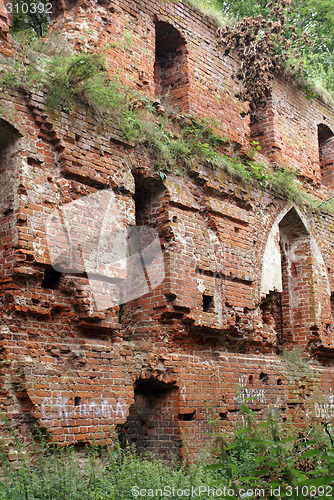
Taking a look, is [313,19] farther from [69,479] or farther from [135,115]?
[69,479]

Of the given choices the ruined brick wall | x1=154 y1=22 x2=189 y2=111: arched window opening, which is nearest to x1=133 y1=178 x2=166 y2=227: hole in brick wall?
the ruined brick wall

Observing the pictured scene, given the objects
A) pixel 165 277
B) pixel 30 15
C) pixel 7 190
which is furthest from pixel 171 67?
pixel 7 190

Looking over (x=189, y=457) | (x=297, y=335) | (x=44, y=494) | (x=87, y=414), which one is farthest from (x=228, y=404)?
(x=44, y=494)

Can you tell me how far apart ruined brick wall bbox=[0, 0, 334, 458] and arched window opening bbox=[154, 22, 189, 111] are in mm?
42

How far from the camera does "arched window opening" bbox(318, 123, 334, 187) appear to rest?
12.3m

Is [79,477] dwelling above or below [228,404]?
below

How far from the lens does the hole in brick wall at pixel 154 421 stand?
6.52 metres

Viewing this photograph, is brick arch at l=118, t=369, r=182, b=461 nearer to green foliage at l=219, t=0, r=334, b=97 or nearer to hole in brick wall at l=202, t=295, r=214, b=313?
hole in brick wall at l=202, t=295, r=214, b=313

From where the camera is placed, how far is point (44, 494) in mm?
4004

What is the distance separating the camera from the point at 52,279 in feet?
18.6

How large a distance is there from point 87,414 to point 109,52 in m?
4.54

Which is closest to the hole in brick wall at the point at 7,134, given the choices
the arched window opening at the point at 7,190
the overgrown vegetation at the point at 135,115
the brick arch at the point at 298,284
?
the arched window opening at the point at 7,190

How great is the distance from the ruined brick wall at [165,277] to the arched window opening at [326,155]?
5.44 ft

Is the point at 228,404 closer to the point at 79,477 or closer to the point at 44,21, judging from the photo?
the point at 79,477
